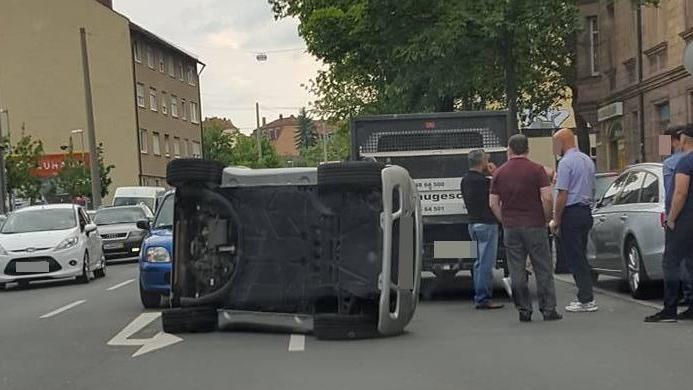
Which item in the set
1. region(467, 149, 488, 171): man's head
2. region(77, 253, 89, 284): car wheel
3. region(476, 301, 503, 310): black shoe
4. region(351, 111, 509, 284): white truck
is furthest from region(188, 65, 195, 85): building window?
region(476, 301, 503, 310): black shoe

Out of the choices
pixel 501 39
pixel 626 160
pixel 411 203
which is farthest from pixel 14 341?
pixel 626 160

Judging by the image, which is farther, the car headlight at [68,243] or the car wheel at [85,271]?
the car wheel at [85,271]

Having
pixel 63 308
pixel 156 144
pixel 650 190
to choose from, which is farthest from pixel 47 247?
pixel 156 144

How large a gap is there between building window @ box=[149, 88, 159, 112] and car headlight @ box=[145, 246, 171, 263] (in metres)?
51.5

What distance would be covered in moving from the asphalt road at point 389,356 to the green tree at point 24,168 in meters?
37.4

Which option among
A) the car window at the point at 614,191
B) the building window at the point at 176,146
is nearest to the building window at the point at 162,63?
the building window at the point at 176,146

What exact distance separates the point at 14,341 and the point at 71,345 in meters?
0.89

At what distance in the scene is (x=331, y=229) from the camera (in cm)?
930

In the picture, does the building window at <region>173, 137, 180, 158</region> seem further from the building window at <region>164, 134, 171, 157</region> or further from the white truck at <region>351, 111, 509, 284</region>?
the white truck at <region>351, 111, 509, 284</region>

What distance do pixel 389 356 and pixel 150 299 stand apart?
5.20 metres

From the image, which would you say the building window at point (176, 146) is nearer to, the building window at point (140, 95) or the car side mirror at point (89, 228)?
the building window at point (140, 95)

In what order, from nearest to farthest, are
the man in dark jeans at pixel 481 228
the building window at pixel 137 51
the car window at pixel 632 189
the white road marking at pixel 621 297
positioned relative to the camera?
the white road marking at pixel 621 297 → the man in dark jeans at pixel 481 228 → the car window at pixel 632 189 → the building window at pixel 137 51

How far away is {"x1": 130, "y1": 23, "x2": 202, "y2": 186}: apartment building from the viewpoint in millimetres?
61094

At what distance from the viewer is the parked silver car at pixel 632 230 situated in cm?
1099
